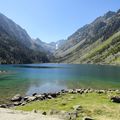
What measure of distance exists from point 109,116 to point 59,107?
33.5ft

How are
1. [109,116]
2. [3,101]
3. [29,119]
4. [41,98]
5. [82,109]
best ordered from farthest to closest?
[3,101] → [41,98] → [82,109] → [109,116] → [29,119]

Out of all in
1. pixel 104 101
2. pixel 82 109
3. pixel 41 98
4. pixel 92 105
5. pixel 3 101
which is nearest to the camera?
pixel 82 109

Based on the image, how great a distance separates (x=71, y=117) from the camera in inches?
1288

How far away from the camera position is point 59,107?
43750mm

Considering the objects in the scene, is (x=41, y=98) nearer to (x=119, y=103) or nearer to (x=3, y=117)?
(x=119, y=103)

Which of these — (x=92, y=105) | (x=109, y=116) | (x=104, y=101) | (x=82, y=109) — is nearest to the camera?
(x=109, y=116)

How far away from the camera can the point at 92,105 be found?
1718 inches

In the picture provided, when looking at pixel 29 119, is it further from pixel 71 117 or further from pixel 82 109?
pixel 82 109

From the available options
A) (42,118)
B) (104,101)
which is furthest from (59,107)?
(42,118)

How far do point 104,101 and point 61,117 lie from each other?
17.5 meters

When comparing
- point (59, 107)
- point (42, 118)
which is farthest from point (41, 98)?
point (42, 118)

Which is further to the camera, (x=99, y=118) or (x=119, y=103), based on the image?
(x=119, y=103)

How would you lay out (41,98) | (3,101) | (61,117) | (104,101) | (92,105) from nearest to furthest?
1. (61,117)
2. (92,105)
3. (104,101)
4. (41,98)
5. (3,101)

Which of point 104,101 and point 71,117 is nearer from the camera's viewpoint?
point 71,117
